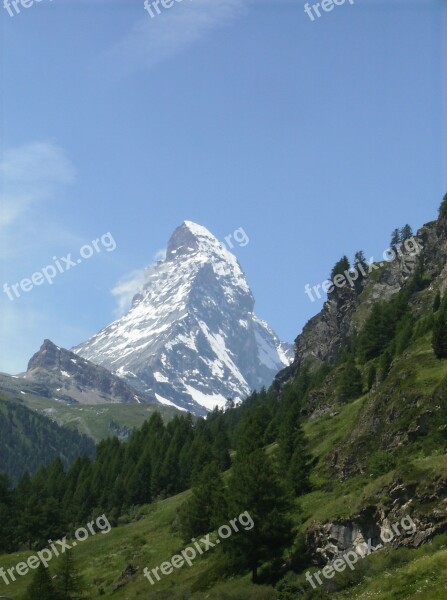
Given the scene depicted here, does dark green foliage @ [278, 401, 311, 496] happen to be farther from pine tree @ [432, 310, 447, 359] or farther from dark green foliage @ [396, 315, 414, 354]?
dark green foliage @ [396, 315, 414, 354]

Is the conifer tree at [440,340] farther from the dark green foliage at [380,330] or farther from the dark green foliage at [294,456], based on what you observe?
the dark green foliage at [380,330]

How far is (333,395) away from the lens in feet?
364

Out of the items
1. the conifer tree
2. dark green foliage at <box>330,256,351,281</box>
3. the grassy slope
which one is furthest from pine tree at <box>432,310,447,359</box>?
dark green foliage at <box>330,256,351,281</box>

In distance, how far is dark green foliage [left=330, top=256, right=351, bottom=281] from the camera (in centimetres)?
18038

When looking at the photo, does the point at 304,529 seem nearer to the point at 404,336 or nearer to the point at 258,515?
the point at 258,515

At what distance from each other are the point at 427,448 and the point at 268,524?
14.2 m

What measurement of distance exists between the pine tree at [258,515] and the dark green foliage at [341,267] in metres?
126

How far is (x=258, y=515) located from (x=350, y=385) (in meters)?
50.0

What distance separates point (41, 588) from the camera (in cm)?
6006

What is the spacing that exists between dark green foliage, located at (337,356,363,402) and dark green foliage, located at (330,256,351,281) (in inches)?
3095

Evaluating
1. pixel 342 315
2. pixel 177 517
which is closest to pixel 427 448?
pixel 177 517

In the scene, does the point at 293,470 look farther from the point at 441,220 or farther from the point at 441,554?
the point at 441,220

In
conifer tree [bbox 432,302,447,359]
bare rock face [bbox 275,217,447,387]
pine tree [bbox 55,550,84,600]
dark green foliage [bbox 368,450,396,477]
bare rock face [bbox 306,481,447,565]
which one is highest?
bare rock face [bbox 275,217,447,387]

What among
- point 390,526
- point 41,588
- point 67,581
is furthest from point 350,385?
point 390,526
